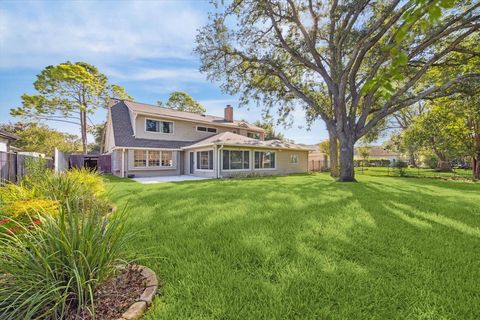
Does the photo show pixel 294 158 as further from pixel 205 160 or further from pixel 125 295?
pixel 125 295

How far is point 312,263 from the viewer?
2.91m

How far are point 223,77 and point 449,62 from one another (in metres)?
13.3

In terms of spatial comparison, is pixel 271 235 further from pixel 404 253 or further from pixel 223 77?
pixel 223 77

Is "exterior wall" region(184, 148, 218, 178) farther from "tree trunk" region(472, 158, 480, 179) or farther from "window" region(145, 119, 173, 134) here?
"tree trunk" region(472, 158, 480, 179)

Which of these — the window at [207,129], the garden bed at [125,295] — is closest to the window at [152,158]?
the window at [207,129]

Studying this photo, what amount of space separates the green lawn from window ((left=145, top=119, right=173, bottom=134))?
13.9 meters

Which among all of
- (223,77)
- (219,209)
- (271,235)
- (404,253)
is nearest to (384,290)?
(404,253)

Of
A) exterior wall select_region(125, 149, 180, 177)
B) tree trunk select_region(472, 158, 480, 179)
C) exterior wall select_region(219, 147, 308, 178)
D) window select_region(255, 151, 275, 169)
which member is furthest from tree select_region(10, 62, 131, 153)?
tree trunk select_region(472, 158, 480, 179)

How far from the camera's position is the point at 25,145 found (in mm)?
27688

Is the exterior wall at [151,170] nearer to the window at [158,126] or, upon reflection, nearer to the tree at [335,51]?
the window at [158,126]

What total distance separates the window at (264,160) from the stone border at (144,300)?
16356 mm

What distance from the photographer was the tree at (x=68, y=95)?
24895 mm

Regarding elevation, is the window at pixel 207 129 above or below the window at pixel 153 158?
above

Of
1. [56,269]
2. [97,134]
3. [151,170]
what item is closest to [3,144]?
[151,170]
